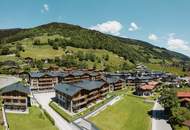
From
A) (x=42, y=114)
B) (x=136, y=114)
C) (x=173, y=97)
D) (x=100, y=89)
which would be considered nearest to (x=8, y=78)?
(x=100, y=89)

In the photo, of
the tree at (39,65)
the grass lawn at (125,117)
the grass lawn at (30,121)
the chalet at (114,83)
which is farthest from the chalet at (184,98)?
the tree at (39,65)

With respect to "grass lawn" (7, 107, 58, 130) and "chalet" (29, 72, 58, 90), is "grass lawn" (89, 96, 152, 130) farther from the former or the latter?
"chalet" (29, 72, 58, 90)

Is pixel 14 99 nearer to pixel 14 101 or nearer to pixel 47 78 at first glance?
pixel 14 101

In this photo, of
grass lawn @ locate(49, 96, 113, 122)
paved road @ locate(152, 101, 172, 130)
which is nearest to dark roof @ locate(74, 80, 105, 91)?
grass lawn @ locate(49, 96, 113, 122)

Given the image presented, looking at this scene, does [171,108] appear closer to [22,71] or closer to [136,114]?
[136,114]

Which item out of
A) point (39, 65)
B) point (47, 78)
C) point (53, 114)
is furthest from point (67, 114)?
point (39, 65)
